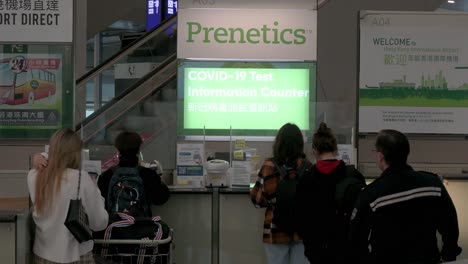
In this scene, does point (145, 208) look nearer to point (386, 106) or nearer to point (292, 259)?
point (292, 259)

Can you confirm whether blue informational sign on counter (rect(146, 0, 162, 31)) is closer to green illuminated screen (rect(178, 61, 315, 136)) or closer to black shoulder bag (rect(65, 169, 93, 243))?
green illuminated screen (rect(178, 61, 315, 136))

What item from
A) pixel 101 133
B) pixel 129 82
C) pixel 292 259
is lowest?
pixel 292 259

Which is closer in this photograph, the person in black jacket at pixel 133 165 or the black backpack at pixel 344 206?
the black backpack at pixel 344 206

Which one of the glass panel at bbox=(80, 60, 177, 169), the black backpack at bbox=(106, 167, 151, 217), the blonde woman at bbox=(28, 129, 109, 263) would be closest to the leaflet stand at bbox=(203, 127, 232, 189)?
the black backpack at bbox=(106, 167, 151, 217)

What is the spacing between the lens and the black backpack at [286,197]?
4.12 meters

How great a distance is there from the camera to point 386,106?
6125 mm

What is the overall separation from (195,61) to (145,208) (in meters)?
2.18

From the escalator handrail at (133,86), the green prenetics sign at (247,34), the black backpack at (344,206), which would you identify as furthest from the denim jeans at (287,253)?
the escalator handrail at (133,86)

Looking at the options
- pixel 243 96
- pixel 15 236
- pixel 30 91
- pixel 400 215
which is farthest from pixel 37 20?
pixel 400 215

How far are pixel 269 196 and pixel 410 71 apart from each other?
2.44 metres

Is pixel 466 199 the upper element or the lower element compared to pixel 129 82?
lower

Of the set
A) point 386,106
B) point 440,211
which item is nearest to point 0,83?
point 386,106

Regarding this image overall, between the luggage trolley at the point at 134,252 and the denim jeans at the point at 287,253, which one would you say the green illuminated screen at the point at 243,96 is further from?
the luggage trolley at the point at 134,252

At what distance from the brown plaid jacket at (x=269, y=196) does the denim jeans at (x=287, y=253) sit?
2.1 inches
